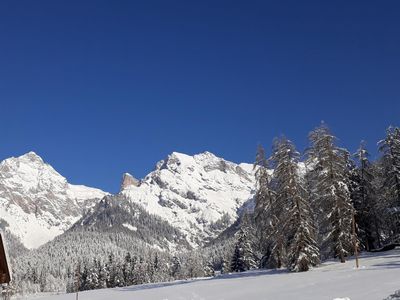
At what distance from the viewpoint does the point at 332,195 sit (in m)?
50.0

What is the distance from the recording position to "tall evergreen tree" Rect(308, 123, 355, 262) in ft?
164

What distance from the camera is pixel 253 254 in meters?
84.5

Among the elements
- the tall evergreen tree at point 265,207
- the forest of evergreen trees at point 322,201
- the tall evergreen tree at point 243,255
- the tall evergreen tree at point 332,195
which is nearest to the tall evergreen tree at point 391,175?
the forest of evergreen trees at point 322,201

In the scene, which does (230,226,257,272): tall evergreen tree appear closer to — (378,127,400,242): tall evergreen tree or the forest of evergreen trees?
the forest of evergreen trees

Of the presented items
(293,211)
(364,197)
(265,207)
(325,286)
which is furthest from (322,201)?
(325,286)

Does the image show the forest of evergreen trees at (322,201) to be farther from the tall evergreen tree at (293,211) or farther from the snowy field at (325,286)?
the snowy field at (325,286)

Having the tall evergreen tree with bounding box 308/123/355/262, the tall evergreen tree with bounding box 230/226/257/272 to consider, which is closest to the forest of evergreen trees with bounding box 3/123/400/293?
the tall evergreen tree with bounding box 308/123/355/262

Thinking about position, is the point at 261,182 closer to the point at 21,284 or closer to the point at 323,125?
the point at 323,125

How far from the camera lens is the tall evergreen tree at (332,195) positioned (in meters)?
49.9

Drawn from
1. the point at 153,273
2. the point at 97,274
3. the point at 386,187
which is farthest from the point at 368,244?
the point at 153,273

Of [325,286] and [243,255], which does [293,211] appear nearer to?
[325,286]

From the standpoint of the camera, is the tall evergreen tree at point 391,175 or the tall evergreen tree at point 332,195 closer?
the tall evergreen tree at point 332,195

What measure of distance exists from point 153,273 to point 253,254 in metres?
54.7

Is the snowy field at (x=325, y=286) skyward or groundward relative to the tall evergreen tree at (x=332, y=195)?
groundward
